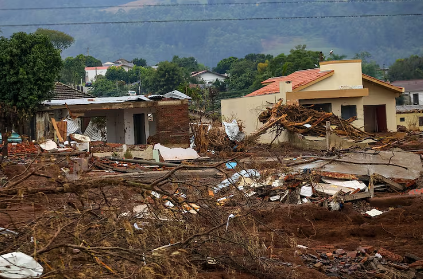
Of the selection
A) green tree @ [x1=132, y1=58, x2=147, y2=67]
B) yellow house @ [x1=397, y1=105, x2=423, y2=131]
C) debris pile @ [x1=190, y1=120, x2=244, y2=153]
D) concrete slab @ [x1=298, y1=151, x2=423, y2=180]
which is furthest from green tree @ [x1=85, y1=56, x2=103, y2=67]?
concrete slab @ [x1=298, y1=151, x2=423, y2=180]

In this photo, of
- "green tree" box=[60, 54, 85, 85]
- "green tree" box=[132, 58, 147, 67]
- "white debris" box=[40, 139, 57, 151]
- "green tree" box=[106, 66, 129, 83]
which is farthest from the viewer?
"green tree" box=[132, 58, 147, 67]

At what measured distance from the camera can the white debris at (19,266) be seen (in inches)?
222

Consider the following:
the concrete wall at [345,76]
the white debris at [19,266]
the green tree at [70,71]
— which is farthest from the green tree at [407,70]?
the white debris at [19,266]

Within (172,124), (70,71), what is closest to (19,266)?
(172,124)

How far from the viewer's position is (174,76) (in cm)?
7000

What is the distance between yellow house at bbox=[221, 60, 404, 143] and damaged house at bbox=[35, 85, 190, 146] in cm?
456

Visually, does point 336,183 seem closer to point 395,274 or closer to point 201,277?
point 395,274

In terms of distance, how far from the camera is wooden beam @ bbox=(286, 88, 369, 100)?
2631 cm

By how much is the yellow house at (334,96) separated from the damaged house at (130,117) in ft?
15.0

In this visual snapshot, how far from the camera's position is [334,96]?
27500 mm

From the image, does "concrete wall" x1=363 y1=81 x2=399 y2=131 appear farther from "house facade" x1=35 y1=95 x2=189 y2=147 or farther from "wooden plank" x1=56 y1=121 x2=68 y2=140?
"wooden plank" x1=56 y1=121 x2=68 y2=140

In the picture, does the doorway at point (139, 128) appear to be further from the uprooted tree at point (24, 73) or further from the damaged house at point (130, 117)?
the uprooted tree at point (24, 73)

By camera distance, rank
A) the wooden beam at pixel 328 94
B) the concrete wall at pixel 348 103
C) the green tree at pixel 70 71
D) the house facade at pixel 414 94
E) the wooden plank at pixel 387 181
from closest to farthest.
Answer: the wooden plank at pixel 387 181
the wooden beam at pixel 328 94
the concrete wall at pixel 348 103
the house facade at pixel 414 94
the green tree at pixel 70 71

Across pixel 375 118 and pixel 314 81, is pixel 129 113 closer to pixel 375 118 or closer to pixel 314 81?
pixel 314 81
